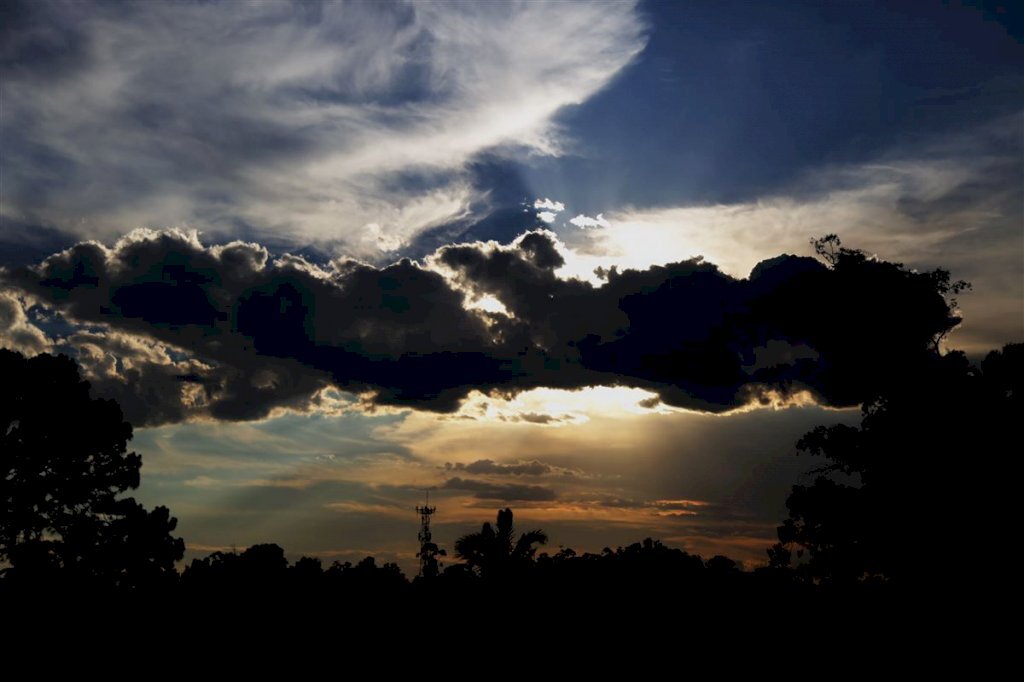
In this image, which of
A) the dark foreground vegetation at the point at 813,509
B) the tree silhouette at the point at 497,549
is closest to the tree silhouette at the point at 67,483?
the dark foreground vegetation at the point at 813,509

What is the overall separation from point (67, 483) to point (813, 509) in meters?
34.9

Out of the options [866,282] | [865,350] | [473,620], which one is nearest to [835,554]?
[865,350]

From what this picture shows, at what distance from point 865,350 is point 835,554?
391 inches

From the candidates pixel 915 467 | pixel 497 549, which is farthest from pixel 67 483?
pixel 915 467

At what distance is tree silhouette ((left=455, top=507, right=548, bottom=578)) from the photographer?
51.1 metres

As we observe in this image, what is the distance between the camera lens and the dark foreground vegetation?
1374 inches

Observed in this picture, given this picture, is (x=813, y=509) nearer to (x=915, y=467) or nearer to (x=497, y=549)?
(x=915, y=467)

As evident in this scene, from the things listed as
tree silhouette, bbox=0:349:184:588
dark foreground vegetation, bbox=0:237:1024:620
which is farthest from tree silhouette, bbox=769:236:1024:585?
tree silhouette, bbox=0:349:184:588

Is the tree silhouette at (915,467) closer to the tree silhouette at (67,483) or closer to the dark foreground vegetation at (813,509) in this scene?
the dark foreground vegetation at (813,509)

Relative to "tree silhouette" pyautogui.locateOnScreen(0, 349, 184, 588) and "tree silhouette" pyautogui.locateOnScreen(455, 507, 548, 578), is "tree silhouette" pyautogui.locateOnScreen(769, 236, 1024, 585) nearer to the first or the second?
"tree silhouette" pyautogui.locateOnScreen(455, 507, 548, 578)

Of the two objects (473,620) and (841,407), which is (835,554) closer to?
(841,407)

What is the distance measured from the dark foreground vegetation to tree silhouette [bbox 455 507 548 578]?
267 inches

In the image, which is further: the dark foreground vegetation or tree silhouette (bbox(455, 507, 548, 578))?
tree silhouette (bbox(455, 507, 548, 578))

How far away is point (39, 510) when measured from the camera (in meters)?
37.9
